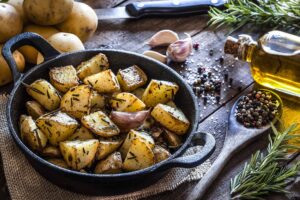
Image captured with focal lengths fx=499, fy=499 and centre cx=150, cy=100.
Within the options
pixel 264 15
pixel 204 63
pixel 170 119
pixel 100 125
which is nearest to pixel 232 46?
pixel 204 63

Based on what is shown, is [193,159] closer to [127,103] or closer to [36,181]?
[127,103]

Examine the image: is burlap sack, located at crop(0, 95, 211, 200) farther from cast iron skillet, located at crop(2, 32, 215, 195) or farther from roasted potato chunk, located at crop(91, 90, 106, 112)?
roasted potato chunk, located at crop(91, 90, 106, 112)

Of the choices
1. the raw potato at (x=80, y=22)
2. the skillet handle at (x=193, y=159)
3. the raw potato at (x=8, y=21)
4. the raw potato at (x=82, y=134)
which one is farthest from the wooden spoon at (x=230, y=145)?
the raw potato at (x=8, y=21)

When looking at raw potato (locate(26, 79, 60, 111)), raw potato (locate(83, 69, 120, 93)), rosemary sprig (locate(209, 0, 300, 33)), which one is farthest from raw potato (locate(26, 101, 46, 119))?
rosemary sprig (locate(209, 0, 300, 33))

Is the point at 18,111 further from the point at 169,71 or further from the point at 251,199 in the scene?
the point at 251,199

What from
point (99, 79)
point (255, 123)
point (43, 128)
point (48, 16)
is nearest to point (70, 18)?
point (48, 16)

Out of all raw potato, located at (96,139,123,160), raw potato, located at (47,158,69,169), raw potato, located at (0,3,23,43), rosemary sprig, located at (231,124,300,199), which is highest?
raw potato, located at (0,3,23,43)
